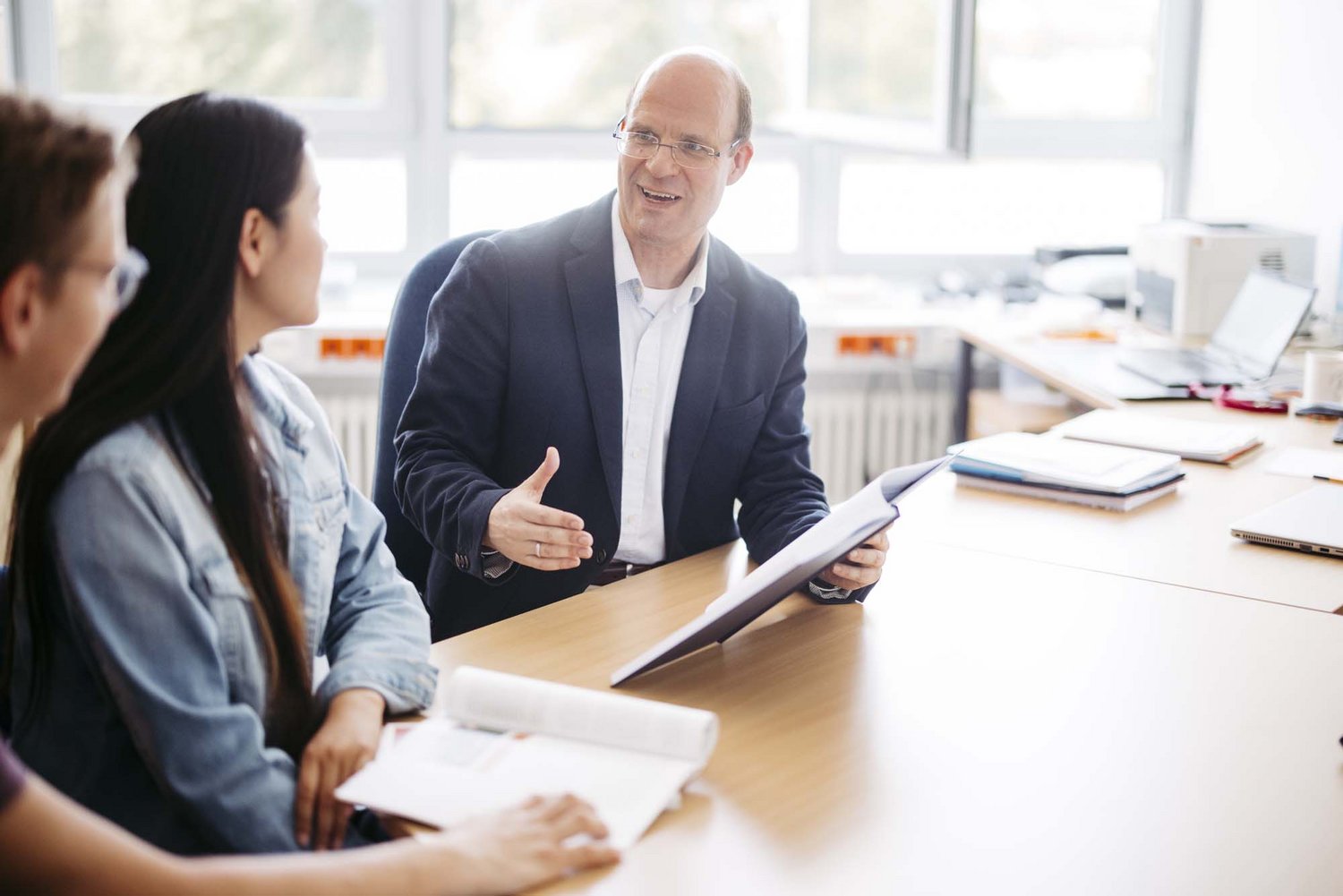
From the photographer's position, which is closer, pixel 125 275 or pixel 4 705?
pixel 125 275

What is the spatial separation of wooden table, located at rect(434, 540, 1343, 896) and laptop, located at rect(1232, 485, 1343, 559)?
0.22 m

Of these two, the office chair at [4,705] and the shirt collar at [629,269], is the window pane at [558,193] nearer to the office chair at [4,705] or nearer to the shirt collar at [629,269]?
the shirt collar at [629,269]

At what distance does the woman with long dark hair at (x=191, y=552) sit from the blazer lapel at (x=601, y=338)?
675 mm

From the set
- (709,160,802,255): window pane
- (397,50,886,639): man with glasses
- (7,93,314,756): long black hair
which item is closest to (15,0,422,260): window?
(709,160,802,255): window pane

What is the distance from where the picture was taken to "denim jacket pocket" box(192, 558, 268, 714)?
110cm

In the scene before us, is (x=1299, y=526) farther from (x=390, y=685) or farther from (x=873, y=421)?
(x=873, y=421)

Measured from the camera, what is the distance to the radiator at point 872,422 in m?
3.60

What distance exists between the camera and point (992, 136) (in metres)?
3.88

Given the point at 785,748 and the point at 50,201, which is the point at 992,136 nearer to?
the point at 785,748

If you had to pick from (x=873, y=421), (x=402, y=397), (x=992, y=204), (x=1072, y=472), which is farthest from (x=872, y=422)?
A: (x=402, y=397)

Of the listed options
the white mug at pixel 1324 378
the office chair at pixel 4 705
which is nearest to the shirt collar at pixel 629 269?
the office chair at pixel 4 705

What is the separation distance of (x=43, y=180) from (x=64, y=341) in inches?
3.9

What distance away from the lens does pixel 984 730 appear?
1.27m

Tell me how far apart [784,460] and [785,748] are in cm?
75
